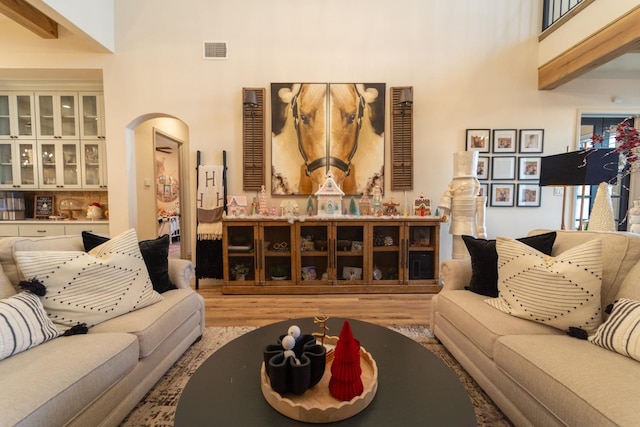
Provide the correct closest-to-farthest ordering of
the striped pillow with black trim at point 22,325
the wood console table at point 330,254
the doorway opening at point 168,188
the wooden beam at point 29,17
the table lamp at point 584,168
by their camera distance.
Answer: the striped pillow with black trim at point 22,325
the table lamp at point 584,168
the wooden beam at point 29,17
the wood console table at point 330,254
the doorway opening at point 168,188

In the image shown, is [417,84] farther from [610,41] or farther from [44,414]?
[44,414]

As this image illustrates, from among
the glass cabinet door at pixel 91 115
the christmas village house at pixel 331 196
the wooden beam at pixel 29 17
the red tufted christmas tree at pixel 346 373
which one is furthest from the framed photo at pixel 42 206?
the red tufted christmas tree at pixel 346 373

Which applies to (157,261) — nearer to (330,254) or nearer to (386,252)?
(330,254)

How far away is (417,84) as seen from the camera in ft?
11.7

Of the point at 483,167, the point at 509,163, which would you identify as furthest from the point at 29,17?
the point at 509,163

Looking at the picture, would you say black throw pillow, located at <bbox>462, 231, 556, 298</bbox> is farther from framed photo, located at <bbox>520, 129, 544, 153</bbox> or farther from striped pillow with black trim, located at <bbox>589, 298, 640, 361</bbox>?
framed photo, located at <bbox>520, 129, 544, 153</bbox>

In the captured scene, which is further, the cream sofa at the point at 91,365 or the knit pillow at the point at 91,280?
the knit pillow at the point at 91,280

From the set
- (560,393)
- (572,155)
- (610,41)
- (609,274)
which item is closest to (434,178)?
(572,155)

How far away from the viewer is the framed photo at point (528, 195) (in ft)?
12.0

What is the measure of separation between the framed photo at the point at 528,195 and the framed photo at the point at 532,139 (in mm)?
476

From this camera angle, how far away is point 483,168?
3635 millimetres

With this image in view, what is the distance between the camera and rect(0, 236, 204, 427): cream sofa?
94 cm

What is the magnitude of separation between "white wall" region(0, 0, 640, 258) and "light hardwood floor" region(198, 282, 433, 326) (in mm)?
1302

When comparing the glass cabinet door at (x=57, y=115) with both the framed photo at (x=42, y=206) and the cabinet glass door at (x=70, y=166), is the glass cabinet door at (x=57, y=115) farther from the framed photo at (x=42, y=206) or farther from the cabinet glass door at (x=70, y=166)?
the framed photo at (x=42, y=206)
